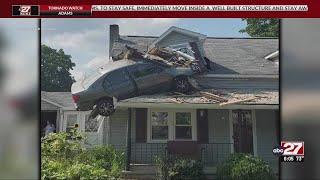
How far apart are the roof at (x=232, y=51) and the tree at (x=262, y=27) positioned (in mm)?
143

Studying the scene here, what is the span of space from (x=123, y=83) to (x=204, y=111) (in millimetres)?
896

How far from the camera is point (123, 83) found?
4.54 metres

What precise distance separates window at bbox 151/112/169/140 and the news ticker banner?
1.15 metres

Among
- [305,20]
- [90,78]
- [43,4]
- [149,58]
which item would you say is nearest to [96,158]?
[90,78]

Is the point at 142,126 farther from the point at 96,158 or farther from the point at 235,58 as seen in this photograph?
the point at 235,58

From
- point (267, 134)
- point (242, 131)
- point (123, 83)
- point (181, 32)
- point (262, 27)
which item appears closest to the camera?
point (262, 27)

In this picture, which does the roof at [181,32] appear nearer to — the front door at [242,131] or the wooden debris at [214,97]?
the wooden debris at [214,97]

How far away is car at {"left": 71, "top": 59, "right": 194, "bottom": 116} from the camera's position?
4.51m

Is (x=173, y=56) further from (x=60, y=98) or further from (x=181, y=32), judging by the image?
(x=60, y=98)

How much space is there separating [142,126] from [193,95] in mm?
640

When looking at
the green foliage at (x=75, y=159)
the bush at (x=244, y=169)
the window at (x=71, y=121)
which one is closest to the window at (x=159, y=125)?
the green foliage at (x=75, y=159)

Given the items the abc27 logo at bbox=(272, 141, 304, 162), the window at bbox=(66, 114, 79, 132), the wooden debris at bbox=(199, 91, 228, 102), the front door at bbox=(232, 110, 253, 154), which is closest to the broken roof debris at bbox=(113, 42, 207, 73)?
the wooden debris at bbox=(199, 91, 228, 102)

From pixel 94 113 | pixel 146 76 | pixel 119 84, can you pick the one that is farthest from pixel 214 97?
pixel 94 113

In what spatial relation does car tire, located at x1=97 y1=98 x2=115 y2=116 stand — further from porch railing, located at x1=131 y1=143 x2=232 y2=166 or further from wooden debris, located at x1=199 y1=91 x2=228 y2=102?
wooden debris, located at x1=199 y1=91 x2=228 y2=102
